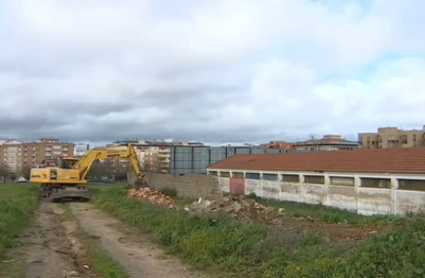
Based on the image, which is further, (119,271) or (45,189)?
(45,189)

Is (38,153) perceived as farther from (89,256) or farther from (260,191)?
(89,256)

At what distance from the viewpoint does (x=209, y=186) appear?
35.9m

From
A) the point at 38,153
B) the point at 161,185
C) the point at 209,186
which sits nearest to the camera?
the point at 209,186

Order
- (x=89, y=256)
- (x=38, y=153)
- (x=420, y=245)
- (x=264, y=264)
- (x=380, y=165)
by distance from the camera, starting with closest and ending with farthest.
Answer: (x=420, y=245), (x=264, y=264), (x=89, y=256), (x=380, y=165), (x=38, y=153)

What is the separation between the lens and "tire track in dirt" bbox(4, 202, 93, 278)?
10885 millimetres

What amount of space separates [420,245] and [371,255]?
0.75 metres

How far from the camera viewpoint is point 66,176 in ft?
122

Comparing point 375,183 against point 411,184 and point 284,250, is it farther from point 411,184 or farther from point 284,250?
point 284,250

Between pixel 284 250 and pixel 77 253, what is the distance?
6587 millimetres

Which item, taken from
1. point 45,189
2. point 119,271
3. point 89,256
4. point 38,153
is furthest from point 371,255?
point 38,153

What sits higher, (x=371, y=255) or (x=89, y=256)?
(x=371, y=255)

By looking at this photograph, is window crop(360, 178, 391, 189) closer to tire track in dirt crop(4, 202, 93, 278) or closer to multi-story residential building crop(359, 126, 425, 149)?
tire track in dirt crop(4, 202, 93, 278)

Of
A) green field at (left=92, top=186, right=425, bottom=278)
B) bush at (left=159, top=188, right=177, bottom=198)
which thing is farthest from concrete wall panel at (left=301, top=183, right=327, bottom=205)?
green field at (left=92, top=186, right=425, bottom=278)

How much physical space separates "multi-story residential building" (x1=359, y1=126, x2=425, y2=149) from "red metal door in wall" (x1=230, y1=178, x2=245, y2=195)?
173ft
